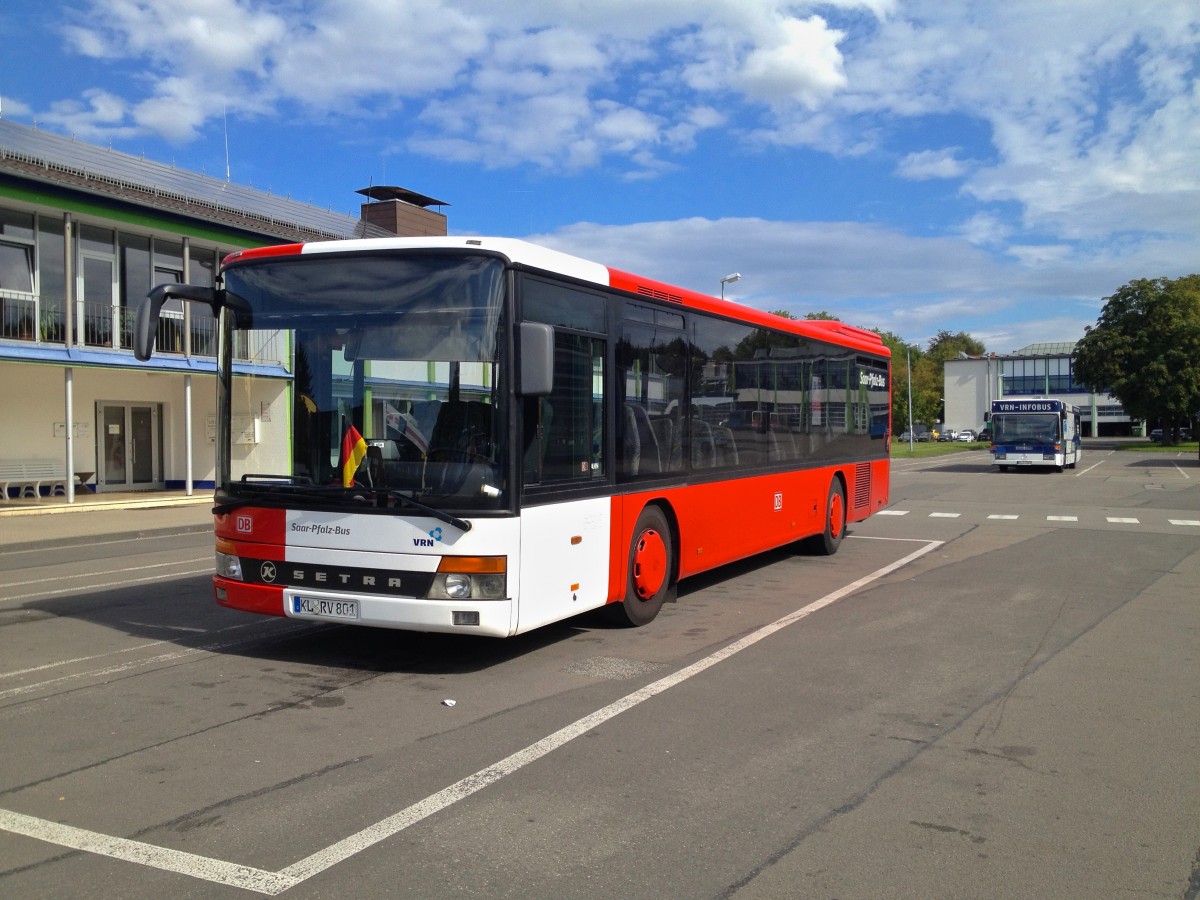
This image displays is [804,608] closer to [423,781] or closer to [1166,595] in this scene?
[1166,595]

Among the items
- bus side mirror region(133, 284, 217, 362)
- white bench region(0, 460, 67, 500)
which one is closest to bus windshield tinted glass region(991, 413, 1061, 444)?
white bench region(0, 460, 67, 500)

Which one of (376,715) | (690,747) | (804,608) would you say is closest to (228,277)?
(376,715)

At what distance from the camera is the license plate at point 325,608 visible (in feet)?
22.8

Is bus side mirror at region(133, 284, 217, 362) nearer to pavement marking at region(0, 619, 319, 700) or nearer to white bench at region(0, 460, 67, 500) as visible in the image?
pavement marking at region(0, 619, 319, 700)

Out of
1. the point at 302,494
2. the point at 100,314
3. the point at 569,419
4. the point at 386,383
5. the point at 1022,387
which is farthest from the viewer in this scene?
the point at 1022,387

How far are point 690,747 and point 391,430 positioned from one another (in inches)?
117

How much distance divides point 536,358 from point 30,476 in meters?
21.3

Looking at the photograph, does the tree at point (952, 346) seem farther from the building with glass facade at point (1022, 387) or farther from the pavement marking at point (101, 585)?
the pavement marking at point (101, 585)

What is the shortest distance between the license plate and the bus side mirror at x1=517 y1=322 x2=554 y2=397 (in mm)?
1922

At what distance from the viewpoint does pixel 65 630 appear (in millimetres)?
8727

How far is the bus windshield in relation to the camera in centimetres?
684

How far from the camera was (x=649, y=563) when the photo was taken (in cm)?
895

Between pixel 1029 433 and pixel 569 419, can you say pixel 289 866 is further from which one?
pixel 1029 433

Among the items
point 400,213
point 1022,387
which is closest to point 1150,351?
point 1022,387
